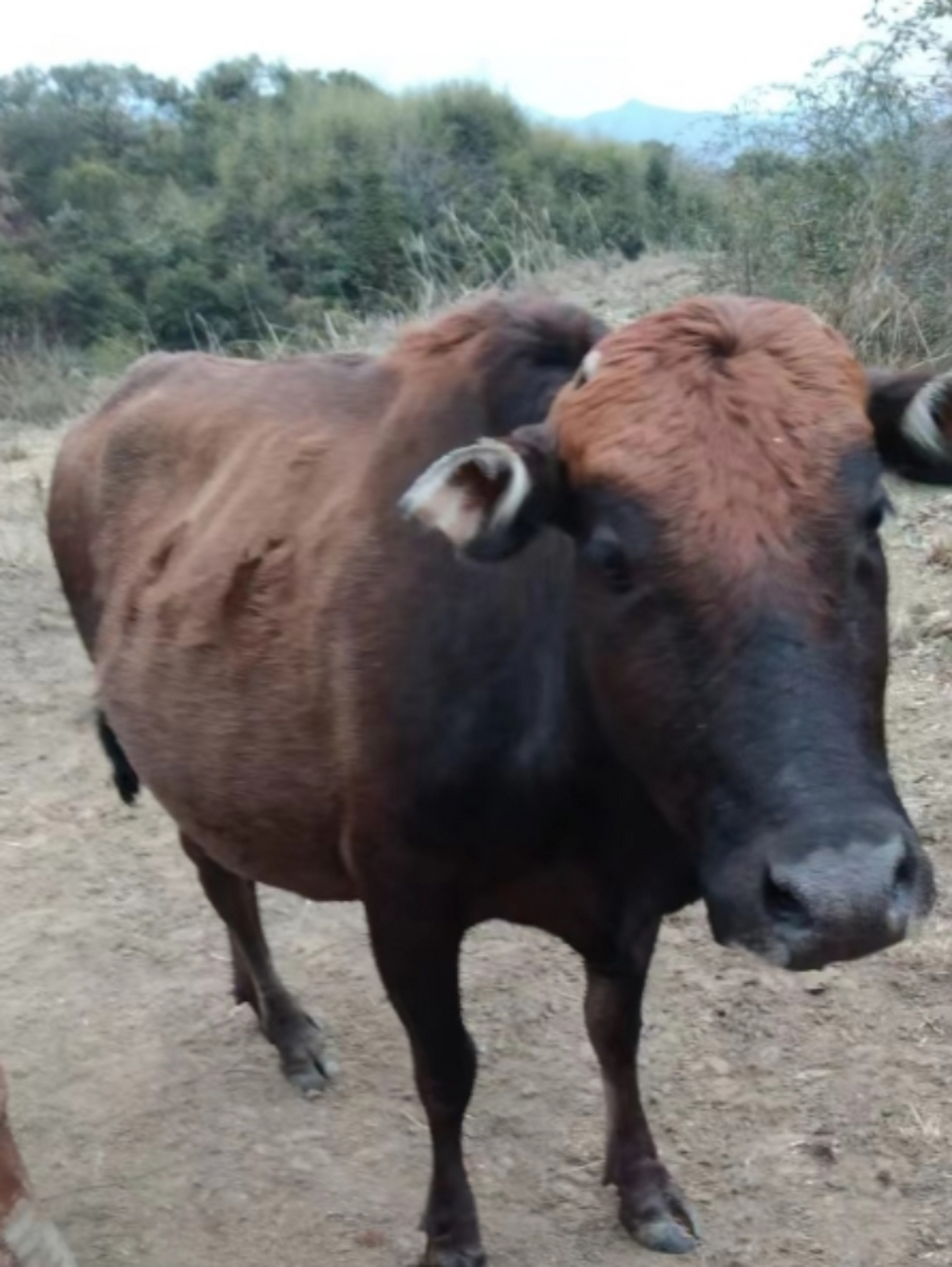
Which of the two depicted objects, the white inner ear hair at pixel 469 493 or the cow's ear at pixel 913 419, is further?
the cow's ear at pixel 913 419

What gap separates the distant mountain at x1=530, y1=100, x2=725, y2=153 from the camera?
11.8 metres

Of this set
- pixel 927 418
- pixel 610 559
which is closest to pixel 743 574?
pixel 610 559

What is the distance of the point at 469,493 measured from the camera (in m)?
2.41

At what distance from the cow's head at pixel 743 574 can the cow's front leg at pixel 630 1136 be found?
1.23m

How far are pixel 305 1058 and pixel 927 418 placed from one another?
2569 millimetres

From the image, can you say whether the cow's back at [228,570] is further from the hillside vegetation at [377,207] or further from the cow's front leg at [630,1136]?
the hillside vegetation at [377,207]

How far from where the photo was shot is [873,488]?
7.69 ft

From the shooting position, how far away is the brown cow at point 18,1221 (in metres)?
2.88

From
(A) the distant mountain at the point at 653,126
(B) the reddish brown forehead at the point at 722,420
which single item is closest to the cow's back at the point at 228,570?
(B) the reddish brown forehead at the point at 722,420

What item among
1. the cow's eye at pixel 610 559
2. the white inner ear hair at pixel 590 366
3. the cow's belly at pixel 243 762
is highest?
the white inner ear hair at pixel 590 366

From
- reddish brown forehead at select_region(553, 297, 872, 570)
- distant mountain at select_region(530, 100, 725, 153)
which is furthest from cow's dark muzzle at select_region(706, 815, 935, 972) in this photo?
distant mountain at select_region(530, 100, 725, 153)

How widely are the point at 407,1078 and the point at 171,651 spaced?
1396 mm

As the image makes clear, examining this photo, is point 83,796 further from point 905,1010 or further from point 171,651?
point 905,1010

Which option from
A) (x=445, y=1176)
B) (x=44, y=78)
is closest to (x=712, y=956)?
(x=445, y=1176)
